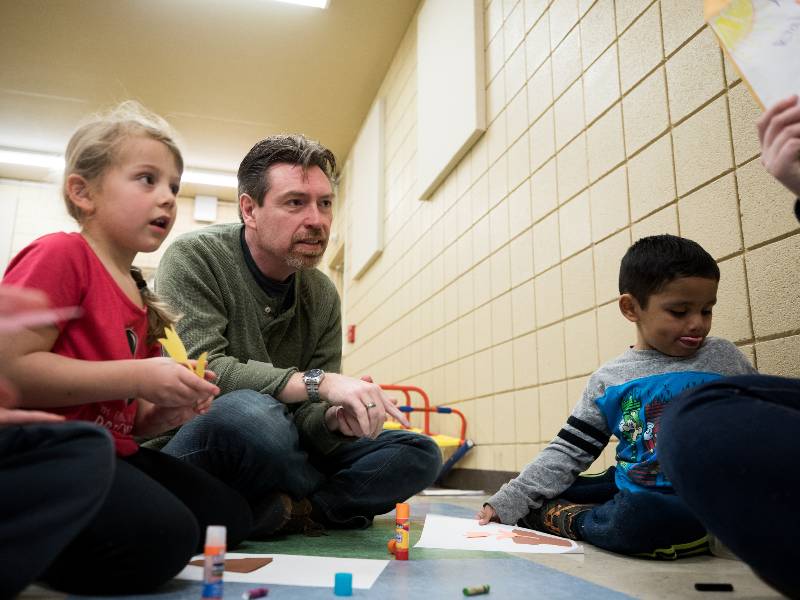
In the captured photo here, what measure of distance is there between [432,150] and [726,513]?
115 inches

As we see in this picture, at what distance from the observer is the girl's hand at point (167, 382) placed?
34.7 inches

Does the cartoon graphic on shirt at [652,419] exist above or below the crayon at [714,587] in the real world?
above

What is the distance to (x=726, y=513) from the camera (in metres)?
0.68

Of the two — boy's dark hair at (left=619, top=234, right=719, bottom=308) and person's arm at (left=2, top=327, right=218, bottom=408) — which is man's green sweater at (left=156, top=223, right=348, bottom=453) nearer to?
person's arm at (left=2, top=327, right=218, bottom=408)

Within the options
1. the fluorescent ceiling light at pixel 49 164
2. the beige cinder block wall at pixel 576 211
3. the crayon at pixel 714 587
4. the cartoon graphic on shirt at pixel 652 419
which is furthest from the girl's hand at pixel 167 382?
the fluorescent ceiling light at pixel 49 164

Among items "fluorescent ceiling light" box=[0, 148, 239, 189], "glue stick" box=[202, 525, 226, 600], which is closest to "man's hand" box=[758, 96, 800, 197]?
"glue stick" box=[202, 525, 226, 600]

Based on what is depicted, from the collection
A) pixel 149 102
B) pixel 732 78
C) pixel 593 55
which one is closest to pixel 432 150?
pixel 593 55

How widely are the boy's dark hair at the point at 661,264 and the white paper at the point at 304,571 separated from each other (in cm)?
78

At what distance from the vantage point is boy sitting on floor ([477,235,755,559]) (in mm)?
1202

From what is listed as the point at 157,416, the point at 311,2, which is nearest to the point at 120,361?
the point at 157,416

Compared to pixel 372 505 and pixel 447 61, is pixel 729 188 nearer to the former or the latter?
pixel 372 505

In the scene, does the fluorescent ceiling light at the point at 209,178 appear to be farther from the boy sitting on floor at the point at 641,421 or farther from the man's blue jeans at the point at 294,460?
the boy sitting on floor at the point at 641,421

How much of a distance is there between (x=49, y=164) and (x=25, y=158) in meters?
0.19

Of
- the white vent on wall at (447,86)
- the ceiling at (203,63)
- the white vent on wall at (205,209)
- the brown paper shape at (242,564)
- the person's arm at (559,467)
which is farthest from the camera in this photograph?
the white vent on wall at (205,209)
